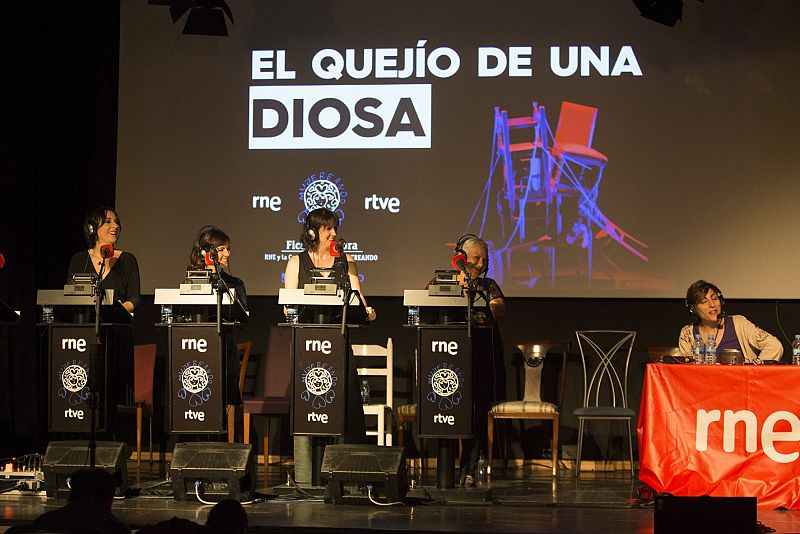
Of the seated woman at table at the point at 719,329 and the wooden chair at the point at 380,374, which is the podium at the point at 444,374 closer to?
the wooden chair at the point at 380,374

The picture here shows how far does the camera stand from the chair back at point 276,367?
673 cm

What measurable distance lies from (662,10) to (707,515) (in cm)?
452

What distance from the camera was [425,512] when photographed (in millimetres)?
4750

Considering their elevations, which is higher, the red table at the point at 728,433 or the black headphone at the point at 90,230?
the black headphone at the point at 90,230

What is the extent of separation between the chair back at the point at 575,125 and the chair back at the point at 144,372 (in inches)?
130

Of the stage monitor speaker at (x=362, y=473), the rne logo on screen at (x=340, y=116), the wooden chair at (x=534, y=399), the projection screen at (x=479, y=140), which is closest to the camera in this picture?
the stage monitor speaker at (x=362, y=473)

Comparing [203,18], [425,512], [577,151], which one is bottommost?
[425,512]

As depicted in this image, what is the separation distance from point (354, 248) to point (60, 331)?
2.51 meters

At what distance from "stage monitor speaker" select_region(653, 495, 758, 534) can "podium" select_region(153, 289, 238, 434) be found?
249 cm

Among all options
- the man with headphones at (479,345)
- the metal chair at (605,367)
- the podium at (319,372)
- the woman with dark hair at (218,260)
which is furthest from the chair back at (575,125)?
the podium at (319,372)

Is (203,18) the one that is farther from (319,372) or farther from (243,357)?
(319,372)

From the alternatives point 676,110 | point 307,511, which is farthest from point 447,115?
point 307,511

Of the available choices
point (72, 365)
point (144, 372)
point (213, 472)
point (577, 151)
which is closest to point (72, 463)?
point (72, 365)

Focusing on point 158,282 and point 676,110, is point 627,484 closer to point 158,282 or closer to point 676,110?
point 676,110
